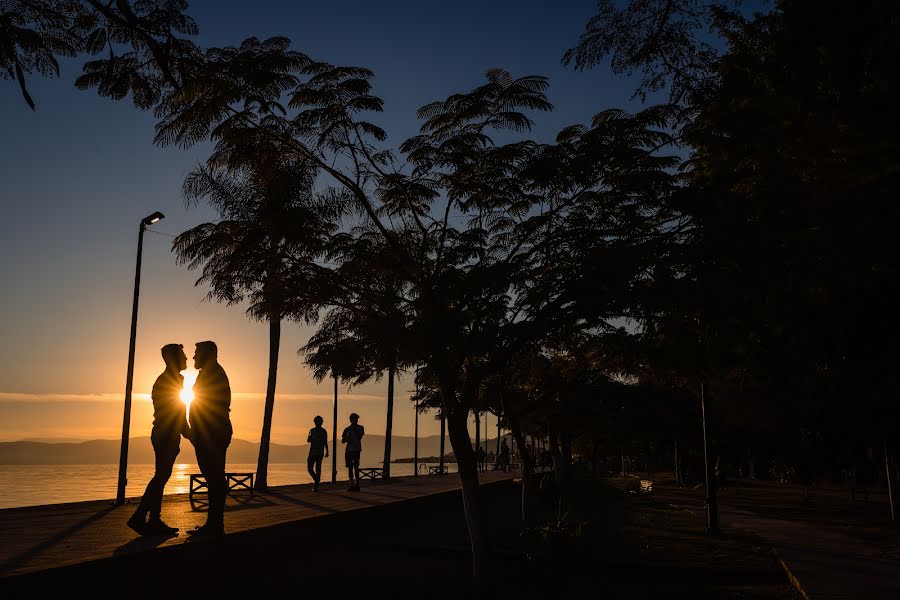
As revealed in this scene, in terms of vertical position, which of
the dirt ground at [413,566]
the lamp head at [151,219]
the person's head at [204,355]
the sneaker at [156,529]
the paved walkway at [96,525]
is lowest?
the dirt ground at [413,566]

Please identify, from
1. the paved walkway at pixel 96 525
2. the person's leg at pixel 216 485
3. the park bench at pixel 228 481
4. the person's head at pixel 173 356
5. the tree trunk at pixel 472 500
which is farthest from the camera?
the park bench at pixel 228 481

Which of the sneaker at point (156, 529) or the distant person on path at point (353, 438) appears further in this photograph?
the distant person on path at point (353, 438)

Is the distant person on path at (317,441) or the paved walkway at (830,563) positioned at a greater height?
the distant person on path at (317,441)

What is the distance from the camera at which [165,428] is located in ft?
33.6

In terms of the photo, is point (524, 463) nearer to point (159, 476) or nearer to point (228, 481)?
point (228, 481)

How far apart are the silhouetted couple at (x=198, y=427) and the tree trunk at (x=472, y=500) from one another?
10.4 feet

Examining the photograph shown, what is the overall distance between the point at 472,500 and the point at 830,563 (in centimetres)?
639

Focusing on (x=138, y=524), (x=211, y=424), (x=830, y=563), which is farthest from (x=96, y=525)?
(x=830, y=563)

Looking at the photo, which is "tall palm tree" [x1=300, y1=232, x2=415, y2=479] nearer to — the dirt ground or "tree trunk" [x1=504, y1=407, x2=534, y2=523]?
the dirt ground

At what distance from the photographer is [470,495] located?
416 inches

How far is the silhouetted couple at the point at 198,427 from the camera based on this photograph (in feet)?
32.8

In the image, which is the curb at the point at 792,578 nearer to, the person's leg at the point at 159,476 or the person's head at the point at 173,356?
the person's leg at the point at 159,476

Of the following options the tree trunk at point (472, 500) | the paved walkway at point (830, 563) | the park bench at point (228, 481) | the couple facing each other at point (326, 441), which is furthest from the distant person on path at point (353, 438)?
the tree trunk at point (472, 500)

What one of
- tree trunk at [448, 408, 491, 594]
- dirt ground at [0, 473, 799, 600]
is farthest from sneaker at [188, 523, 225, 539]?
tree trunk at [448, 408, 491, 594]
